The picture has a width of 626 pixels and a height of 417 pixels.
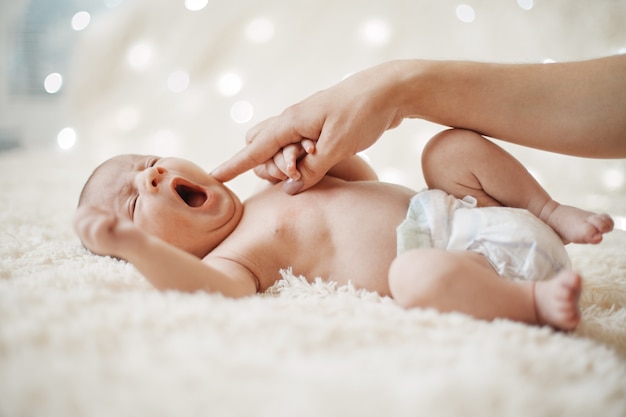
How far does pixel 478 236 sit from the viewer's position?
94 centimetres

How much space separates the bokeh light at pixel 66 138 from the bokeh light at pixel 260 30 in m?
1.00

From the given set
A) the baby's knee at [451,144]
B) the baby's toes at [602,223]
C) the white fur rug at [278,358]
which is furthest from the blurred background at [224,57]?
the white fur rug at [278,358]

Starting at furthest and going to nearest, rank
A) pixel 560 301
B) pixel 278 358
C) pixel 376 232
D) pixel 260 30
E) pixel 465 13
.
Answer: pixel 260 30 < pixel 465 13 < pixel 376 232 < pixel 560 301 < pixel 278 358

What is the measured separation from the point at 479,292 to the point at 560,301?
108 millimetres

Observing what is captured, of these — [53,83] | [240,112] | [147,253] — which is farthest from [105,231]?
[53,83]

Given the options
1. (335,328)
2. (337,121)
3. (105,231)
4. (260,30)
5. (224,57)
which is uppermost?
(260,30)

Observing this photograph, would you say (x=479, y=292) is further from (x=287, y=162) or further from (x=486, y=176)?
(x=287, y=162)

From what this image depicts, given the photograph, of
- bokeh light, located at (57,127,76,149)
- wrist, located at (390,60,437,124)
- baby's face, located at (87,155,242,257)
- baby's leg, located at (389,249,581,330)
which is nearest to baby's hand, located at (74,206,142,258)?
baby's face, located at (87,155,242,257)

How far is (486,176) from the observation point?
3.42 feet

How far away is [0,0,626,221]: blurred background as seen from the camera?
2.19m

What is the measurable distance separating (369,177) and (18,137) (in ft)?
7.30

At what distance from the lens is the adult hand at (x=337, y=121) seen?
1.02 metres

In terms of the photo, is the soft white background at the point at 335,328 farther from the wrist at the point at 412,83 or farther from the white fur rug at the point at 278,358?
the wrist at the point at 412,83

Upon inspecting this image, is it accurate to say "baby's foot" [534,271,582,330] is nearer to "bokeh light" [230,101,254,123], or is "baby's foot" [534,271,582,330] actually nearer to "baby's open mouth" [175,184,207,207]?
"baby's open mouth" [175,184,207,207]
